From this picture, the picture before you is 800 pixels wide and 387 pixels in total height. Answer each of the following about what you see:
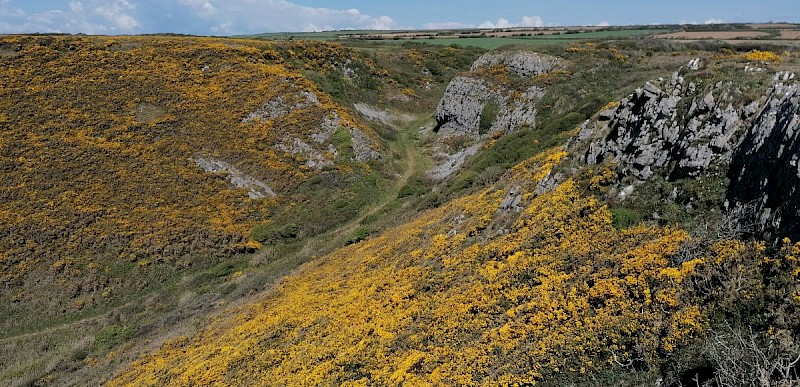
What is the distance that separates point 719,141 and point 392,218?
25.1 metres

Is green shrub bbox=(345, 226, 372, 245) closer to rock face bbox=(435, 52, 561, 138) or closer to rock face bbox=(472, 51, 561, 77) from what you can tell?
rock face bbox=(435, 52, 561, 138)

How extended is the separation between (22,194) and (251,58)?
108ft

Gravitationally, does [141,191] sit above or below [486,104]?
below

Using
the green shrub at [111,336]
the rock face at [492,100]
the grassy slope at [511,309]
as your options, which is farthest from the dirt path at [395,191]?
the green shrub at [111,336]

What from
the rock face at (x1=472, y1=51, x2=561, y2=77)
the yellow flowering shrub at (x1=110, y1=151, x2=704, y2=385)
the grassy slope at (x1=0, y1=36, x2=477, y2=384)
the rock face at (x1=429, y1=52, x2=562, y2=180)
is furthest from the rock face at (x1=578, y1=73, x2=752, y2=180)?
the rock face at (x1=472, y1=51, x2=561, y2=77)

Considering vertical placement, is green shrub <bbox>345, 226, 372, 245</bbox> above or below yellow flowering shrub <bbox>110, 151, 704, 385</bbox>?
below

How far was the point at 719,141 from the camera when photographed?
46.4ft

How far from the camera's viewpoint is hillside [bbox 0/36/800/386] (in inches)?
450

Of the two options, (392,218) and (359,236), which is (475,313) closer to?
(359,236)

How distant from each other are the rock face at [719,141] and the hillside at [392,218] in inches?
3.3

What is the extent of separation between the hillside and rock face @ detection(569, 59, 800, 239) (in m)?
0.08

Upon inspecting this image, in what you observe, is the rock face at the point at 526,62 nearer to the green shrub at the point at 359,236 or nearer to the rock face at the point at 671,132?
the green shrub at the point at 359,236

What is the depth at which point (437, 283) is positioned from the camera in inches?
714

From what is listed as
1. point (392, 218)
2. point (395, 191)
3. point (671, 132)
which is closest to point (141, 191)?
point (395, 191)
